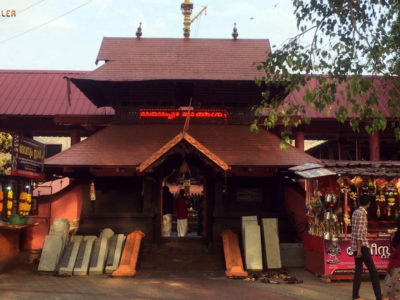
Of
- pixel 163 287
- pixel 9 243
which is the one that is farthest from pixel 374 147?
pixel 9 243

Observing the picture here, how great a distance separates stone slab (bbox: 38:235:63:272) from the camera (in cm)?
1099

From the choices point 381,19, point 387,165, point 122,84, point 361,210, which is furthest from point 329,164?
point 122,84

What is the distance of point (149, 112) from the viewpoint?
1441 centimetres

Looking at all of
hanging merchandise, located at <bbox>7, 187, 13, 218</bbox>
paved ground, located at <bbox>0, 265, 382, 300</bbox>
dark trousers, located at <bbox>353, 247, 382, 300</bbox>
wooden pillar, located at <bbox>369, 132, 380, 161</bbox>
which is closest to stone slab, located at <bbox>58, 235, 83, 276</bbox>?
paved ground, located at <bbox>0, 265, 382, 300</bbox>

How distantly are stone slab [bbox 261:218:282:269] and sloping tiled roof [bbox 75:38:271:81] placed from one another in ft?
15.1

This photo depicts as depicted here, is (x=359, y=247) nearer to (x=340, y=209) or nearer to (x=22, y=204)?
(x=340, y=209)

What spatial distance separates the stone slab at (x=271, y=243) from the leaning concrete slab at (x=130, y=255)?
364 cm

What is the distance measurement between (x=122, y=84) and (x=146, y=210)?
4.24 m

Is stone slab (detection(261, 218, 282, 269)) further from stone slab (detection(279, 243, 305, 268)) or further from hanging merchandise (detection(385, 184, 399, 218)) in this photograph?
hanging merchandise (detection(385, 184, 399, 218))

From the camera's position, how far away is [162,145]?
12922 mm

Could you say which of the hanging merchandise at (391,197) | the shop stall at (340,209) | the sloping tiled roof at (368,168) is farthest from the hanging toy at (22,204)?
the hanging merchandise at (391,197)

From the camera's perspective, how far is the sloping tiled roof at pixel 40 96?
16594 mm

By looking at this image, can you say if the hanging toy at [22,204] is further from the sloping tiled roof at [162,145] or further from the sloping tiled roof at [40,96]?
the sloping tiled roof at [40,96]

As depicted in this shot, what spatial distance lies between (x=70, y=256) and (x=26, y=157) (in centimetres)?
297
